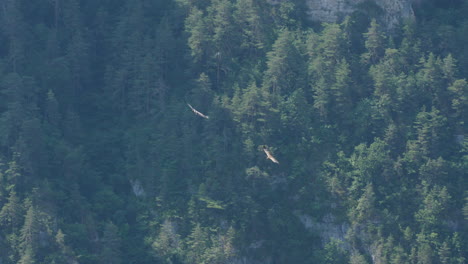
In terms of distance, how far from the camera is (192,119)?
87.8 metres

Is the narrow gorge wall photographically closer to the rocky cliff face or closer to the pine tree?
the rocky cliff face

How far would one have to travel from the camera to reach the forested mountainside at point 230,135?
273 feet

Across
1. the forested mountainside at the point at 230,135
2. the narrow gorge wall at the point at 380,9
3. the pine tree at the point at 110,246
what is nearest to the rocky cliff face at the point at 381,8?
the narrow gorge wall at the point at 380,9

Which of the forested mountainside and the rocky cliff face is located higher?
the rocky cliff face

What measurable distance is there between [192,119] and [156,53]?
20.1 feet

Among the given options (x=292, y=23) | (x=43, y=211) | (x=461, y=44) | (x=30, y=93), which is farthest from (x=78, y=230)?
(x=461, y=44)

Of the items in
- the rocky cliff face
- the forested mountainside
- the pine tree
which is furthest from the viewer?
the rocky cliff face

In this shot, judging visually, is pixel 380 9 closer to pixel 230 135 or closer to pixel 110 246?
pixel 230 135

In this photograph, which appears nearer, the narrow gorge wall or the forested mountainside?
the forested mountainside

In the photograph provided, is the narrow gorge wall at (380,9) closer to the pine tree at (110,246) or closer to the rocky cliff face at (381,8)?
the rocky cliff face at (381,8)

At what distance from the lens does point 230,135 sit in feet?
285

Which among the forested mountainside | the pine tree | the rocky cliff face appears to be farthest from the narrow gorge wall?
the pine tree

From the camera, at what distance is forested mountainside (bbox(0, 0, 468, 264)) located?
83.1 m

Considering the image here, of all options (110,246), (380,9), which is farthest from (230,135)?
(380,9)
